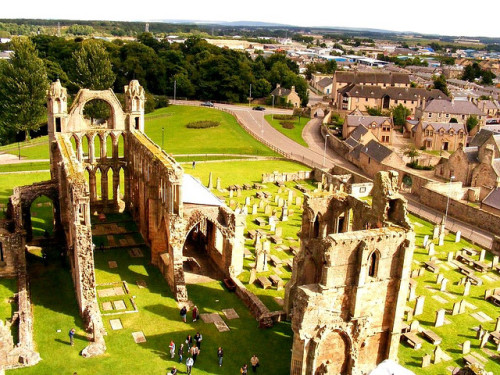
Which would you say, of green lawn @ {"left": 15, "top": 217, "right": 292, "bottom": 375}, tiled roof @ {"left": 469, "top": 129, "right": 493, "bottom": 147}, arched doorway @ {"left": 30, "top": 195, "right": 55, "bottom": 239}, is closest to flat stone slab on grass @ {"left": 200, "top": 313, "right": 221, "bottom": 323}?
green lawn @ {"left": 15, "top": 217, "right": 292, "bottom": 375}

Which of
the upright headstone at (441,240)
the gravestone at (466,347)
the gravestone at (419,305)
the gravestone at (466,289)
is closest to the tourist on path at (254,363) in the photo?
the gravestone at (466,347)

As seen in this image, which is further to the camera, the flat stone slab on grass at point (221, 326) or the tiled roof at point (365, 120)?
the tiled roof at point (365, 120)

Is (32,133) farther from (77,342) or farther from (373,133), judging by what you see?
(77,342)

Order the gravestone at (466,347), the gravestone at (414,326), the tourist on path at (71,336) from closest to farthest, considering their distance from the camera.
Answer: the tourist on path at (71,336)
the gravestone at (466,347)
the gravestone at (414,326)

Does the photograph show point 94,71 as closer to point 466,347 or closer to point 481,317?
point 481,317

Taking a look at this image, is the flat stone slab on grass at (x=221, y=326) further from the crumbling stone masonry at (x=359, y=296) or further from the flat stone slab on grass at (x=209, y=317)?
the crumbling stone masonry at (x=359, y=296)

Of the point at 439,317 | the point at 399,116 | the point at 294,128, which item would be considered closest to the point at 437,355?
the point at 439,317

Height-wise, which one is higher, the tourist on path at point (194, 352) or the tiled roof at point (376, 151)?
the tiled roof at point (376, 151)

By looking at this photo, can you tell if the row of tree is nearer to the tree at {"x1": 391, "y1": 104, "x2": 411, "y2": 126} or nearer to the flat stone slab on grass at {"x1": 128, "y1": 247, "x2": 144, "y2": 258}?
the tree at {"x1": 391, "y1": 104, "x2": 411, "y2": 126}
